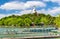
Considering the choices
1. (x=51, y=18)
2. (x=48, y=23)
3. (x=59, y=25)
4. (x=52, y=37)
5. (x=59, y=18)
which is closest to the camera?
(x=52, y=37)

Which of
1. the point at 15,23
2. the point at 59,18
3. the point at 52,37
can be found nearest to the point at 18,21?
the point at 15,23

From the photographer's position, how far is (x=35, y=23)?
254ft

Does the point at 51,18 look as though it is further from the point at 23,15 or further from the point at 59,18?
the point at 59,18

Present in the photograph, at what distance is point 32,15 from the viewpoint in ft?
302

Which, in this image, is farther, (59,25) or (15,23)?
(15,23)

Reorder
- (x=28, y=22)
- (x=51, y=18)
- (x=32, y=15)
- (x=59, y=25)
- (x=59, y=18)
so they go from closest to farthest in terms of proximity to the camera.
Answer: (x=59, y=25), (x=59, y=18), (x=28, y=22), (x=51, y=18), (x=32, y=15)

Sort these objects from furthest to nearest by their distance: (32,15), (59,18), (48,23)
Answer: (32,15)
(48,23)
(59,18)

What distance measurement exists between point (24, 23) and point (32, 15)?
65.1 ft

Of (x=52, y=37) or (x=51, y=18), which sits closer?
(x=52, y=37)

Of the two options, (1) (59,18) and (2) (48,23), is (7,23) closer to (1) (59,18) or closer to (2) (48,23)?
(2) (48,23)

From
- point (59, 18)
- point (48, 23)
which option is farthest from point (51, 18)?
point (59, 18)

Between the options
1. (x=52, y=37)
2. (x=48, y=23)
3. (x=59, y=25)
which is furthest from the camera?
(x=48, y=23)

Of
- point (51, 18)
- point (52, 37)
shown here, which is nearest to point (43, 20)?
point (51, 18)

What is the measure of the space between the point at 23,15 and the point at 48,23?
18.5 metres
